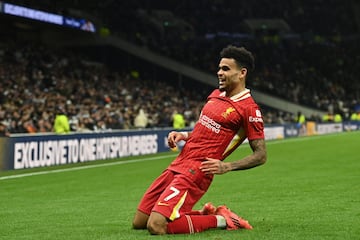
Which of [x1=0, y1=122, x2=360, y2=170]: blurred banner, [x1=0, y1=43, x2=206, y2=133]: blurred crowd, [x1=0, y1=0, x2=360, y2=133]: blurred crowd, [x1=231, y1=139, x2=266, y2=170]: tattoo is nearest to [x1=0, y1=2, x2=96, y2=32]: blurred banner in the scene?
[x1=0, y1=0, x2=360, y2=133]: blurred crowd

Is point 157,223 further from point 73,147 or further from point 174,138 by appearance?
point 73,147

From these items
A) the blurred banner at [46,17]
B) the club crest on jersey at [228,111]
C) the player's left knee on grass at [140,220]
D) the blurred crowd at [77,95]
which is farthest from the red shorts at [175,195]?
the blurred banner at [46,17]

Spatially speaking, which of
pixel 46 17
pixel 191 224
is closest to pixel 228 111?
pixel 191 224

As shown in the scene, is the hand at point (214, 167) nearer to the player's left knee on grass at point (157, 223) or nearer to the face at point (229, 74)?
the player's left knee on grass at point (157, 223)

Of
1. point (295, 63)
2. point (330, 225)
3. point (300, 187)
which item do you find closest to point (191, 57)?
point (295, 63)

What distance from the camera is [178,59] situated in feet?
188

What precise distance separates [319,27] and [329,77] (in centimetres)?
814

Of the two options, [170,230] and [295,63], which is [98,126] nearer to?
[170,230]

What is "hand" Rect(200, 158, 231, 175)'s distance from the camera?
6902 millimetres

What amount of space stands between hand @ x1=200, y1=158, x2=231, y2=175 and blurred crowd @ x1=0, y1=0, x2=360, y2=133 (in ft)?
63.1

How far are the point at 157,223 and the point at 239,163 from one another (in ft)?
3.49

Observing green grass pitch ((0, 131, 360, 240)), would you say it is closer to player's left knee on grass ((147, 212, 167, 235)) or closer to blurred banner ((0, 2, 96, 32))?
player's left knee on grass ((147, 212, 167, 235))

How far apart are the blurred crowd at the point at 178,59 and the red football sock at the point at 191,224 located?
18.6m

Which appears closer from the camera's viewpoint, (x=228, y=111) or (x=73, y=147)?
(x=228, y=111)
